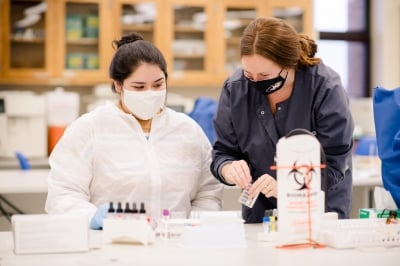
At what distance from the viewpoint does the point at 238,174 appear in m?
1.92

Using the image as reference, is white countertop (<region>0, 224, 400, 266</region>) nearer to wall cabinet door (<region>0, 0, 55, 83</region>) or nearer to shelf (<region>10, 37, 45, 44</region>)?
wall cabinet door (<region>0, 0, 55, 83</region>)

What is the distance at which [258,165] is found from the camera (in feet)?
7.02

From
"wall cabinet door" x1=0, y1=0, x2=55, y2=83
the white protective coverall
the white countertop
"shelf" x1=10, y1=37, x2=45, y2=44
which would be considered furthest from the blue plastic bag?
"shelf" x1=10, y1=37, x2=45, y2=44

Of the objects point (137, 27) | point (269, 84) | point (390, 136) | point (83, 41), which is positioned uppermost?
point (137, 27)

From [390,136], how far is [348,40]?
4733 mm

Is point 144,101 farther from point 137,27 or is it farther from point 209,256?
point 137,27

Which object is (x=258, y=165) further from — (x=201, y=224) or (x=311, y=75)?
(x=201, y=224)

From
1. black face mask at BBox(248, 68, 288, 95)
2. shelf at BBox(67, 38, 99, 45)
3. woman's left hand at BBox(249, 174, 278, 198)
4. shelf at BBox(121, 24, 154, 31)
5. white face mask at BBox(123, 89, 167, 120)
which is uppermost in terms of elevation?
shelf at BBox(121, 24, 154, 31)

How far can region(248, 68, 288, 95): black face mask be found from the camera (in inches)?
79.7

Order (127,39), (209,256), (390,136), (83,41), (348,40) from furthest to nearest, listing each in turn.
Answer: (348,40) < (83,41) < (127,39) < (390,136) < (209,256)

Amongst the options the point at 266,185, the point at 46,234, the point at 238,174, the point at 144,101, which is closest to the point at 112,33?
the point at 144,101

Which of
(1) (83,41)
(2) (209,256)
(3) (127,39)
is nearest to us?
(2) (209,256)

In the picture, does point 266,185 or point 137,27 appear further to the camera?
point 137,27

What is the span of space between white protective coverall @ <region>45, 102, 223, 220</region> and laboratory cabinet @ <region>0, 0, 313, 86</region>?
10.0 ft
